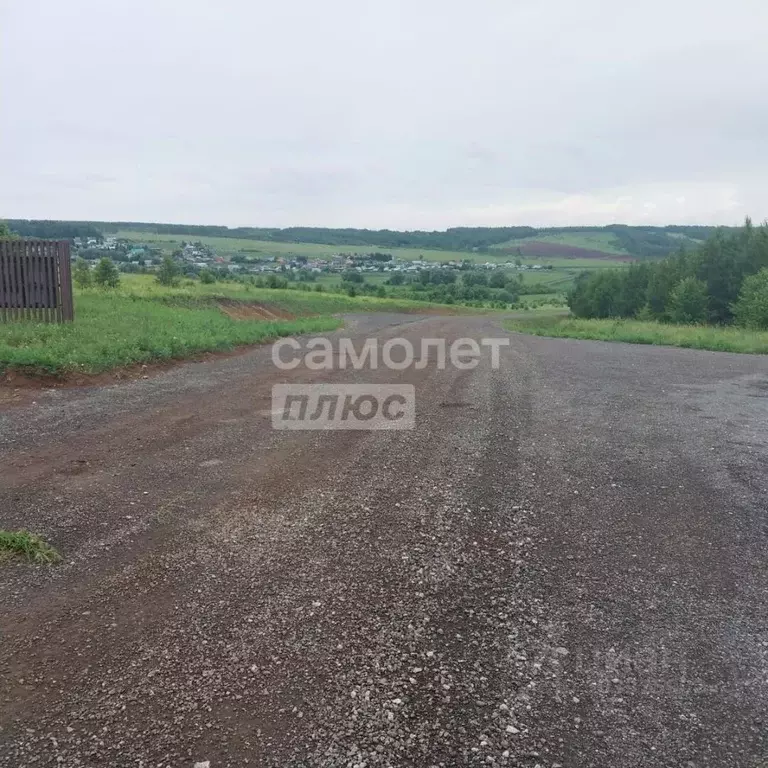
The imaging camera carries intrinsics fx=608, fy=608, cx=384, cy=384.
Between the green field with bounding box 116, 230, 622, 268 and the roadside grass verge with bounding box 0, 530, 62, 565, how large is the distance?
95.8m

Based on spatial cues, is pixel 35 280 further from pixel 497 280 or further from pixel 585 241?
pixel 585 241

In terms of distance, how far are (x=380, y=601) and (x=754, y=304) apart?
38.3 meters

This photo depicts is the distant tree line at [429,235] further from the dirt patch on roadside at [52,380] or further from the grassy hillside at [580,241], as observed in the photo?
the dirt patch on roadside at [52,380]

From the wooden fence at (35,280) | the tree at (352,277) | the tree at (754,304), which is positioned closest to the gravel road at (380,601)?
the wooden fence at (35,280)

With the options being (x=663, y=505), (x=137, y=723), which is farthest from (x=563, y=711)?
(x=663, y=505)

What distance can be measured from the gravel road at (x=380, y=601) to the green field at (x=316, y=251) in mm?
94416

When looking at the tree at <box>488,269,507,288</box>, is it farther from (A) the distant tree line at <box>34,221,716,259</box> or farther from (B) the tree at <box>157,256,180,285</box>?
(B) the tree at <box>157,256,180,285</box>

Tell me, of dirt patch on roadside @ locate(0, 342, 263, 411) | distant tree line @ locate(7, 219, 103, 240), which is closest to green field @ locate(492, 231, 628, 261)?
distant tree line @ locate(7, 219, 103, 240)

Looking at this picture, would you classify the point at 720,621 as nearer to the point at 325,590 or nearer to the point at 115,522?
the point at 325,590

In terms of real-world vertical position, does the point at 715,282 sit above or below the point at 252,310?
above

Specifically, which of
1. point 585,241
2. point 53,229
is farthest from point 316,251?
point 53,229

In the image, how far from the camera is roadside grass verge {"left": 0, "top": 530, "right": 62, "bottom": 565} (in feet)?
12.2

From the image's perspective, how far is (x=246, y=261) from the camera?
294ft

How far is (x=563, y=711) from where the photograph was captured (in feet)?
8.57
